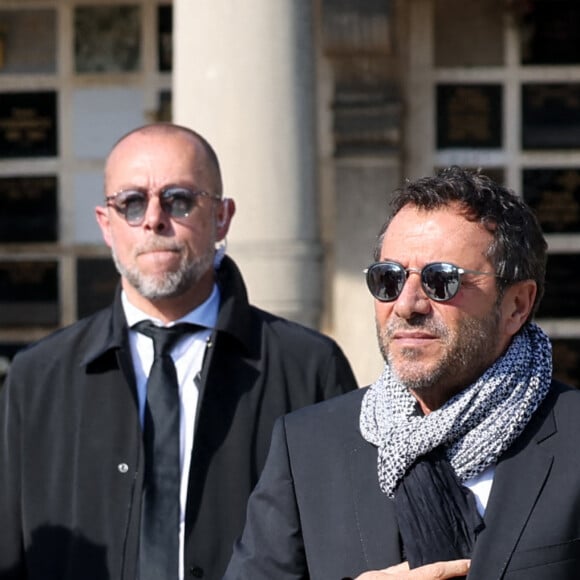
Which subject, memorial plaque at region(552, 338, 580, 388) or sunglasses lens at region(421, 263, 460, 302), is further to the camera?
memorial plaque at region(552, 338, 580, 388)

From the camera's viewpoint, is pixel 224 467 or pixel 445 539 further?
pixel 224 467

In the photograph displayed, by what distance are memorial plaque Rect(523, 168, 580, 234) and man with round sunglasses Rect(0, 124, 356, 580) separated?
371cm

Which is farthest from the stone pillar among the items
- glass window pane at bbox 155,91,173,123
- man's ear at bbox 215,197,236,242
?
man's ear at bbox 215,197,236,242

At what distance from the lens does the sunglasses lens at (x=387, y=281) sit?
8.36 feet

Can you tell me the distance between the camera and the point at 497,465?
2504mm

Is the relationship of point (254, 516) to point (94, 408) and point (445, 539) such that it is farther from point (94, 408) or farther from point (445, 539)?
point (94, 408)

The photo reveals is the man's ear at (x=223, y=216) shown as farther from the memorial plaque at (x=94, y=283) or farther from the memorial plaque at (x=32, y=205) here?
the memorial plaque at (x=32, y=205)

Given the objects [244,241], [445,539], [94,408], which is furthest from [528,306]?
[244,241]

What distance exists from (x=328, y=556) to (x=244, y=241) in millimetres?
3194

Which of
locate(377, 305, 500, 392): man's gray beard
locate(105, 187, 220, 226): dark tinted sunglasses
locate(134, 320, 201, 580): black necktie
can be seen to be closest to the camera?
locate(377, 305, 500, 392): man's gray beard

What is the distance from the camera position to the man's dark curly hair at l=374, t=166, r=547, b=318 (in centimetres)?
257

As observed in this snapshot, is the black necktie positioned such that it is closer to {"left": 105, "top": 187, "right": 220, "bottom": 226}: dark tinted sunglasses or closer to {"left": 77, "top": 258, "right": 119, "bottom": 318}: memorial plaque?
{"left": 105, "top": 187, "right": 220, "bottom": 226}: dark tinted sunglasses

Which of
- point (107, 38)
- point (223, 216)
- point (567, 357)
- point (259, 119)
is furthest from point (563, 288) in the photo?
point (223, 216)

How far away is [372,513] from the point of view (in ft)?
8.43
